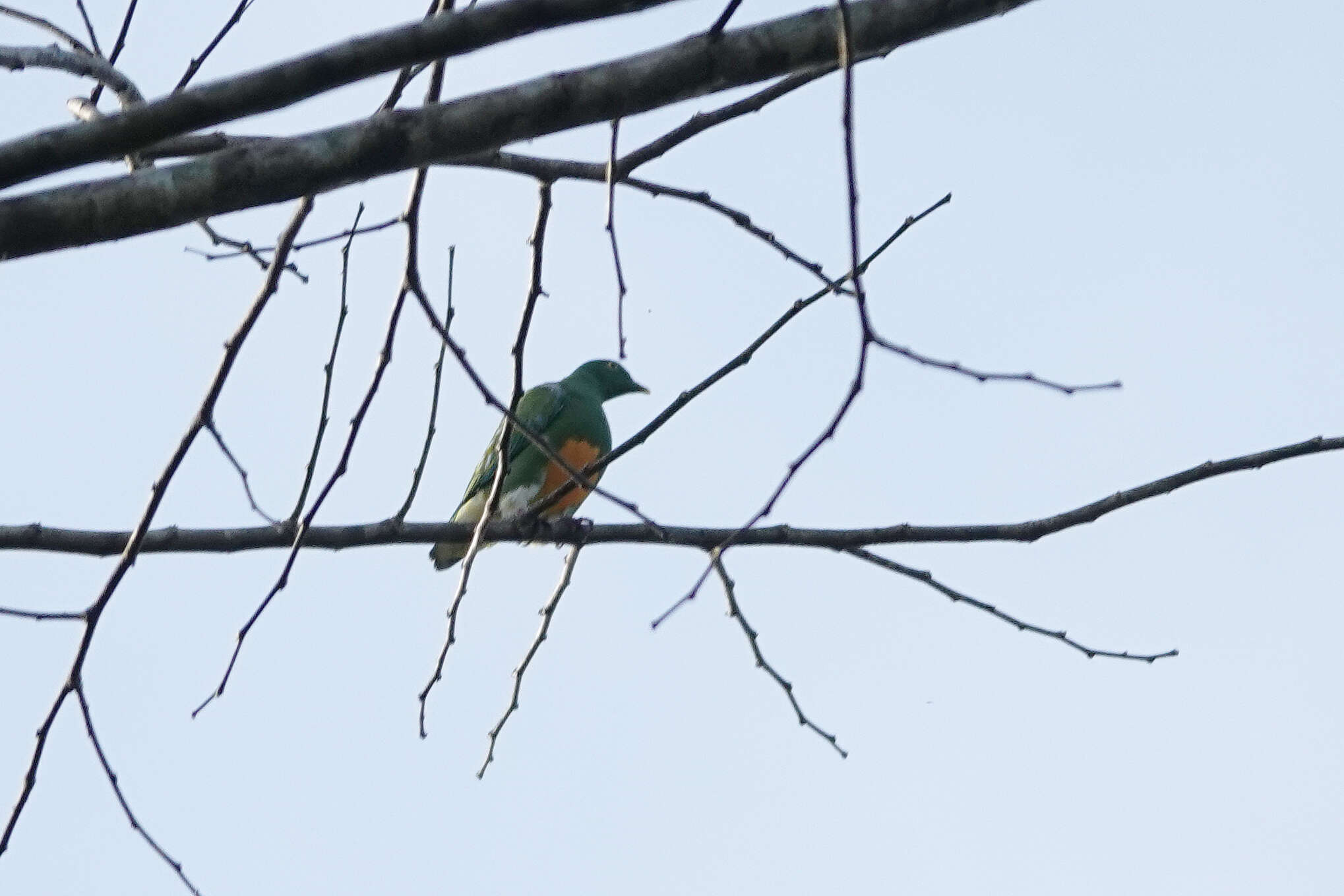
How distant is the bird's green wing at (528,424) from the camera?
7.07 metres

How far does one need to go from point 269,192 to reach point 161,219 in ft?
0.55

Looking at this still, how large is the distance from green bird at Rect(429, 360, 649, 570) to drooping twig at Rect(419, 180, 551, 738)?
305 cm

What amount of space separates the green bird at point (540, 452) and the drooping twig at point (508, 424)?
3053 mm

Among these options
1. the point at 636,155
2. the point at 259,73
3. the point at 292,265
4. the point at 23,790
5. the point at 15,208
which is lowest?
the point at 23,790

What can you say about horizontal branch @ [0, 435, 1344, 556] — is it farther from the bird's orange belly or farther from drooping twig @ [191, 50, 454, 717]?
the bird's orange belly

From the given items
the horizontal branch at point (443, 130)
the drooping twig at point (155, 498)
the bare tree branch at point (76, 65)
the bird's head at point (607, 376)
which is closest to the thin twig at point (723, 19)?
the horizontal branch at point (443, 130)

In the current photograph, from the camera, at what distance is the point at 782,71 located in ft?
8.00

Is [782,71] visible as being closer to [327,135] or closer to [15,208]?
[327,135]

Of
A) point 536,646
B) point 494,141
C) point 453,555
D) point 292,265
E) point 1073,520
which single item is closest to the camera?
point 494,141

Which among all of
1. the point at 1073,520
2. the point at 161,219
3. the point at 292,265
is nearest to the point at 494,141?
the point at 161,219

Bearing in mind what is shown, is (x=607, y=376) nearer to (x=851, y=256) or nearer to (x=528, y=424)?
(x=528, y=424)

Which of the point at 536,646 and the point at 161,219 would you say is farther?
the point at 536,646

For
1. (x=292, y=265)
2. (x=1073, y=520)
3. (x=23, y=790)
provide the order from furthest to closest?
1. (x=292, y=265)
2. (x=1073, y=520)
3. (x=23, y=790)

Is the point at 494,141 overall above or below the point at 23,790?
above
